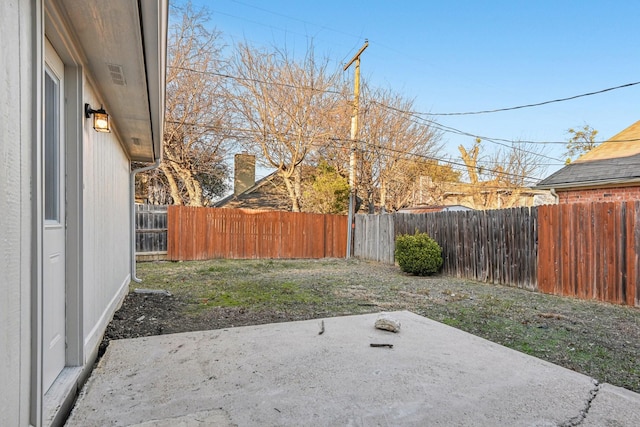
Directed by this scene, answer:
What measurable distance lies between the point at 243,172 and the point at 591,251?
1259 centimetres

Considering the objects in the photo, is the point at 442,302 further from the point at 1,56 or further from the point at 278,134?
the point at 278,134

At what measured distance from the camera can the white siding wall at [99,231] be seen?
248cm

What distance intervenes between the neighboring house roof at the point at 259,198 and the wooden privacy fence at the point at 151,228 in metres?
6.47

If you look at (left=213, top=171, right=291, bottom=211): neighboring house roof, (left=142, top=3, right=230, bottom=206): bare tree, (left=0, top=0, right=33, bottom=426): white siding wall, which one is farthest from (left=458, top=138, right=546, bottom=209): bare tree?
(left=0, top=0, right=33, bottom=426): white siding wall

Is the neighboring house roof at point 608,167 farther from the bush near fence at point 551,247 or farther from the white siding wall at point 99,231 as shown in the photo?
the white siding wall at point 99,231

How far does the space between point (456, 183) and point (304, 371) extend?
15720 mm

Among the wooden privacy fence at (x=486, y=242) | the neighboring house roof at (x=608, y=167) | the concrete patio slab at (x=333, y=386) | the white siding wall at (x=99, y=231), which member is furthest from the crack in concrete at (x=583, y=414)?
the neighboring house roof at (x=608, y=167)

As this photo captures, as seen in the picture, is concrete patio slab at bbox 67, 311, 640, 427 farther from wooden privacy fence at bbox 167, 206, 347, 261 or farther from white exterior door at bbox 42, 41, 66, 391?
wooden privacy fence at bbox 167, 206, 347, 261

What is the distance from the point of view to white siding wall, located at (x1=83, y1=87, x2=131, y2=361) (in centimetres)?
248

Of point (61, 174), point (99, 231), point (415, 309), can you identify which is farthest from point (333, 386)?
point (415, 309)

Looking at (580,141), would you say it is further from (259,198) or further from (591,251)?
(259,198)

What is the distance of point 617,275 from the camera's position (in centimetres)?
500

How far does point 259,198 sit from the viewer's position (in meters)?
16.6

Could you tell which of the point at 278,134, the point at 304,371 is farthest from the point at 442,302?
the point at 278,134
